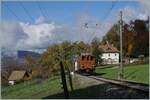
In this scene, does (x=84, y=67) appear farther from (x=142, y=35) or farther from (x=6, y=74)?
(x=6, y=74)

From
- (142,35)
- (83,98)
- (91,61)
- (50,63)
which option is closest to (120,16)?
(91,61)

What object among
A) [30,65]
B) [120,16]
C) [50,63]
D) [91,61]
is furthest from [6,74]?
[120,16]

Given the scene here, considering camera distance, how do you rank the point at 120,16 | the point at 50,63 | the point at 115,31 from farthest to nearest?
1. the point at 115,31
2. the point at 50,63
3. the point at 120,16

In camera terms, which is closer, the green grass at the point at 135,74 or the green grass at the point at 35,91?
the green grass at the point at 35,91

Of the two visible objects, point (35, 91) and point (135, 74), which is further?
point (135, 74)

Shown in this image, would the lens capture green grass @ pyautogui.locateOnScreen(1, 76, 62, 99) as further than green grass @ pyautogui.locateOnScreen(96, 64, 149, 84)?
No

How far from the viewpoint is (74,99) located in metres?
21.5

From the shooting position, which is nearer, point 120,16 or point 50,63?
point 120,16

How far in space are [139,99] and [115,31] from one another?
111835mm

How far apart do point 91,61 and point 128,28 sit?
51862 mm

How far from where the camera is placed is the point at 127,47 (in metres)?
104

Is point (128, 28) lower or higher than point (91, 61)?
higher

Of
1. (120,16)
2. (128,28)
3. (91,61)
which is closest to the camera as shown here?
(120,16)

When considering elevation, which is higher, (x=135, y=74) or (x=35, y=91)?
(x=135, y=74)
